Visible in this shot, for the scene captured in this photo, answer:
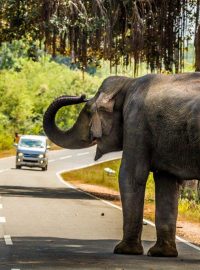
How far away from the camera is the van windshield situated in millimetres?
63812

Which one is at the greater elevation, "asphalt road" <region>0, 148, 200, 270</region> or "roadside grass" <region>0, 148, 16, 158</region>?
"asphalt road" <region>0, 148, 200, 270</region>

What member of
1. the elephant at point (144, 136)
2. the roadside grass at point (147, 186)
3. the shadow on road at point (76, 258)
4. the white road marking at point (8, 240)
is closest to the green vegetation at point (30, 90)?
the roadside grass at point (147, 186)

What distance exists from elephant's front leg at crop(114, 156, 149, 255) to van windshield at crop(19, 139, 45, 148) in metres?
46.0

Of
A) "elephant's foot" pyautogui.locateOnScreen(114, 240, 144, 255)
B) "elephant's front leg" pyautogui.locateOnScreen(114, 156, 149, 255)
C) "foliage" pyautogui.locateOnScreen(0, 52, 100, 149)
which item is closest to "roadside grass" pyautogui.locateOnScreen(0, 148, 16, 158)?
"foliage" pyautogui.locateOnScreen(0, 52, 100, 149)

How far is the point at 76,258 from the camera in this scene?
1706cm

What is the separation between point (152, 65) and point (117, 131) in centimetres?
1868

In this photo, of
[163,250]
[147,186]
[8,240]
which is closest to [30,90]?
[147,186]

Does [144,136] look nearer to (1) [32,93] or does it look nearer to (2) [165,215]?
(2) [165,215]

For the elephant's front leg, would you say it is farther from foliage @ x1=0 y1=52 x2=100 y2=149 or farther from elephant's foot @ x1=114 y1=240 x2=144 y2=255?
foliage @ x1=0 y1=52 x2=100 y2=149

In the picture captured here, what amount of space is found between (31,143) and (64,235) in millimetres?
42878

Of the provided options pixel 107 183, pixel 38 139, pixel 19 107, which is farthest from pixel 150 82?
pixel 19 107

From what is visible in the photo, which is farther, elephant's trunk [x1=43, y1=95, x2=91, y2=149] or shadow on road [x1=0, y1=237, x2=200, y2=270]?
elephant's trunk [x1=43, y1=95, x2=91, y2=149]

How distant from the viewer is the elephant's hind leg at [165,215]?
1773 centimetres

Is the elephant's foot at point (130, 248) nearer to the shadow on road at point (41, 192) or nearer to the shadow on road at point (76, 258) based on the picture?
the shadow on road at point (76, 258)
